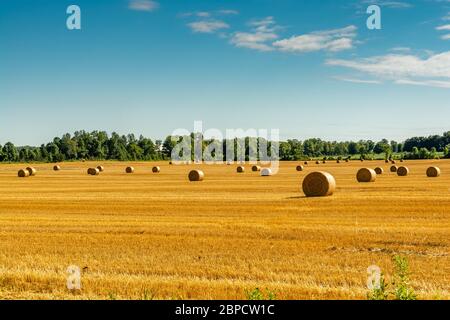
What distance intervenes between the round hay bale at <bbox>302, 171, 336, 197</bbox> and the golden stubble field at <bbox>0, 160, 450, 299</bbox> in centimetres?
313

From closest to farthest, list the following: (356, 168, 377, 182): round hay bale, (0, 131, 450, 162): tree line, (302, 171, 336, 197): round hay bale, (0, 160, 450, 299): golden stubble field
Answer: (0, 160, 450, 299): golden stubble field → (302, 171, 336, 197): round hay bale → (356, 168, 377, 182): round hay bale → (0, 131, 450, 162): tree line

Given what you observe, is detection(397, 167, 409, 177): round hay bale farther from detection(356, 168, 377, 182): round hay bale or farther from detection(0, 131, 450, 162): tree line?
detection(0, 131, 450, 162): tree line

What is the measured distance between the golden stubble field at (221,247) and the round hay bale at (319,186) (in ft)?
10.3

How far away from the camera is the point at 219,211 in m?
26.2

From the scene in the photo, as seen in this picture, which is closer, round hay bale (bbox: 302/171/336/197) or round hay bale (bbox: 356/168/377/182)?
round hay bale (bbox: 302/171/336/197)

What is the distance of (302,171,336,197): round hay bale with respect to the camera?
33000mm

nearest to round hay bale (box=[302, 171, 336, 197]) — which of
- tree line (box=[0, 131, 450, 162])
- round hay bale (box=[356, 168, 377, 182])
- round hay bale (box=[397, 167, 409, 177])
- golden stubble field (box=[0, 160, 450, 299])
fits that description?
golden stubble field (box=[0, 160, 450, 299])

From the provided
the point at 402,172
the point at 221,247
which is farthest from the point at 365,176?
the point at 221,247

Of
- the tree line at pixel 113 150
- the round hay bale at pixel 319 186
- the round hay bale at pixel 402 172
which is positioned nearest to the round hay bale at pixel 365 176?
the round hay bale at pixel 402 172

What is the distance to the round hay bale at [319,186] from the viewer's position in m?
33.0

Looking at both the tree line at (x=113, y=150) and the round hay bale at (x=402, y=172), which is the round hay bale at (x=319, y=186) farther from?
the tree line at (x=113, y=150)
